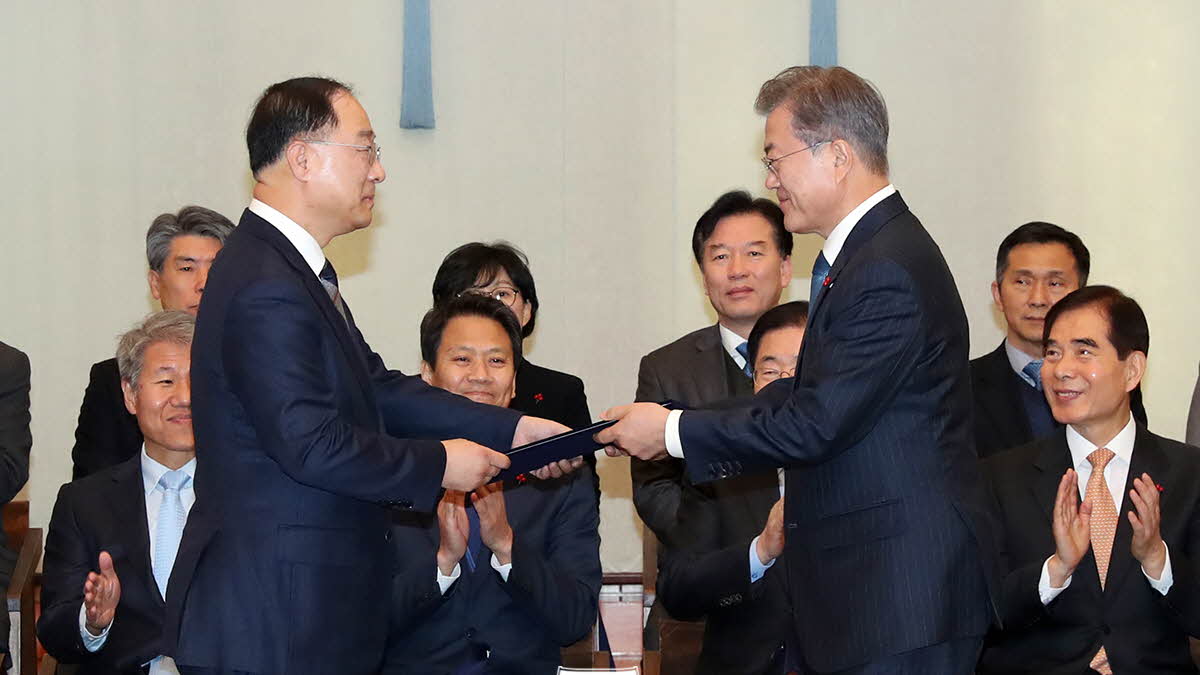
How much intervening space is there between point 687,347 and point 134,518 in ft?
5.65

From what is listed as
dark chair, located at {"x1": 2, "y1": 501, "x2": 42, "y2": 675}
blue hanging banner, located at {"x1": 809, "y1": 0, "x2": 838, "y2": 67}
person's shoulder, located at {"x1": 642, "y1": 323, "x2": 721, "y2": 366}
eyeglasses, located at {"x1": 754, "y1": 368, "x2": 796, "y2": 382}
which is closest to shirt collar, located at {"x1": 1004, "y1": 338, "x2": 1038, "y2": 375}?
person's shoulder, located at {"x1": 642, "y1": 323, "x2": 721, "y2": 366}

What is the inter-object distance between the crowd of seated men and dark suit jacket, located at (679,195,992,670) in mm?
692

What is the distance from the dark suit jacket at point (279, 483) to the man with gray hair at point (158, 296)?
1717mm

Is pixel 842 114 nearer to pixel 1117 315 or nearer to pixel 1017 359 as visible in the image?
pixel 1117 315

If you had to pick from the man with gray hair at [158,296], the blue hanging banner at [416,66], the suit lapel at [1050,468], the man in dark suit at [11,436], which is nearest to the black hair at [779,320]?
the suit lapel at [1050,468]

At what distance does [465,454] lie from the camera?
326 cm

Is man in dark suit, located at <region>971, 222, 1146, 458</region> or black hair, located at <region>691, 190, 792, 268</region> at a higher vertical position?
black hair, located at <region>691, 190, 792, 268</region>

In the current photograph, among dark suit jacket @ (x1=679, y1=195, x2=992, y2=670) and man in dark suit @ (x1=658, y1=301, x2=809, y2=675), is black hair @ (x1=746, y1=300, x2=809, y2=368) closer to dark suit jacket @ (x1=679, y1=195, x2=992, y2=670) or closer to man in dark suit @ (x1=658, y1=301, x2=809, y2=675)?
man in dark suit @ (x1=658, y1=301, x2=809, y2=675)

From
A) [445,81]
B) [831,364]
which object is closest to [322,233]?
[831,364]

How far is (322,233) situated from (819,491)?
1.14 m

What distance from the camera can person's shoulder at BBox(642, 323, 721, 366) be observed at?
4.87 m

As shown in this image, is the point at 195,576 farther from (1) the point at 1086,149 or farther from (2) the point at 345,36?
(1) the point at 1086,149

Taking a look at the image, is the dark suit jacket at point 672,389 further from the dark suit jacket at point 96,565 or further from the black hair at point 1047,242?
the dark suit jacket at point 96,565

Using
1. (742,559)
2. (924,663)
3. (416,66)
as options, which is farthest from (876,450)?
(416,66)
